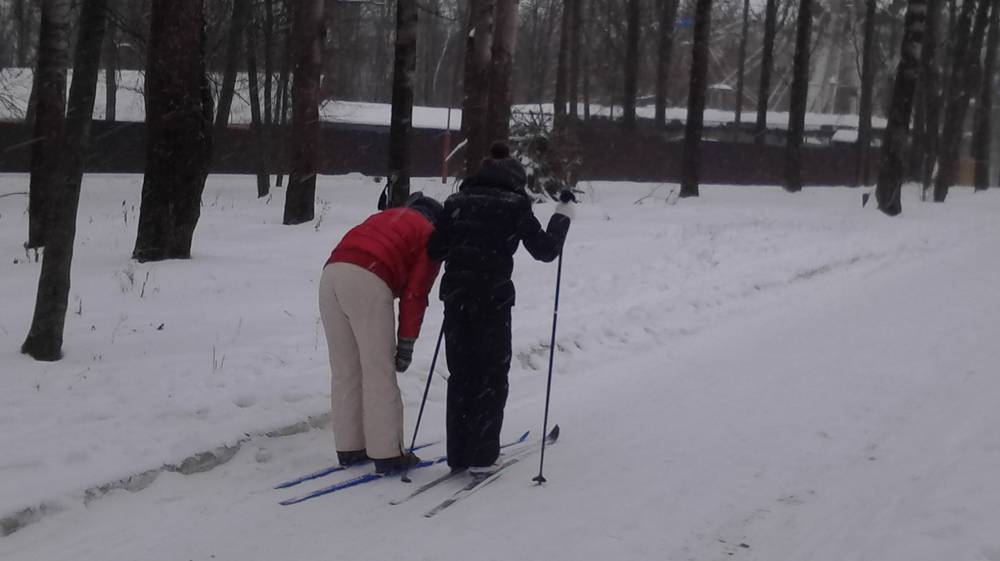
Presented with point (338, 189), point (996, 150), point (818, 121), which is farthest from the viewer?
point (996, 150)

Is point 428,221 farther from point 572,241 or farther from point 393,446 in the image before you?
point 572,241

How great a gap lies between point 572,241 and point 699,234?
8.59ft

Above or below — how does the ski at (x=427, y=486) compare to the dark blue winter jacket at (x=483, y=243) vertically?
below

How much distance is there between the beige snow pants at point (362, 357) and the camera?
20.8ft

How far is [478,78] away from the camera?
1977 centimetres

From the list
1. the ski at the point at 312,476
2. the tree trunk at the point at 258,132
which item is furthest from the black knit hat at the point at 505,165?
the tree trunk at the point at 258,132

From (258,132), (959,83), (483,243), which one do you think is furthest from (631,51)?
(483,243)

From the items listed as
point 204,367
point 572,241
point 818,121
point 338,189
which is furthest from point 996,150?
point 204,367

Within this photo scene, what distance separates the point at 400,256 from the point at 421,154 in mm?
37548

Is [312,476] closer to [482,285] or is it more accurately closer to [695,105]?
[482,285]

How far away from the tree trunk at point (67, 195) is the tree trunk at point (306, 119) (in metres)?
10.4

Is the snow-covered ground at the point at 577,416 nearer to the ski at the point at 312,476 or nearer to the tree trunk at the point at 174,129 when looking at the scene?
the ski at the point at 312,476

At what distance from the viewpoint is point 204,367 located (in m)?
8.07

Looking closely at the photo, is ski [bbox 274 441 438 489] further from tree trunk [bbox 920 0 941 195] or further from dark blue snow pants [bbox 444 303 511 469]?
tree trunk [bbox 920 0 941 195]
